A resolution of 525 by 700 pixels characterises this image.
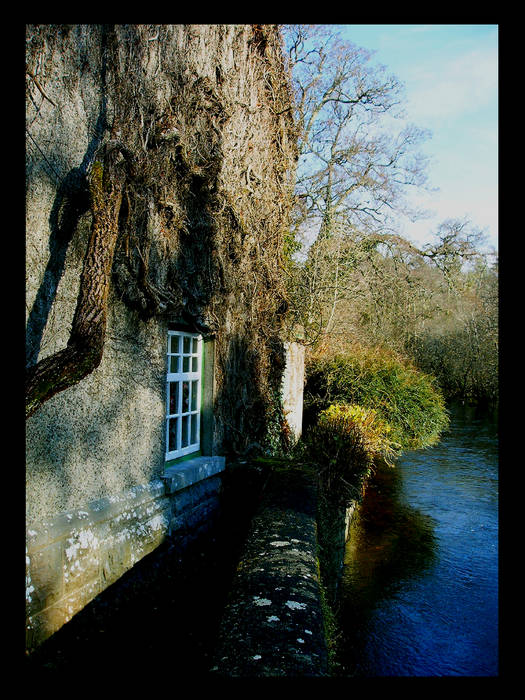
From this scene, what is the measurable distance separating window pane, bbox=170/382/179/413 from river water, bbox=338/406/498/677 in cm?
281

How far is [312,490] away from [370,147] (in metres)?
18.1

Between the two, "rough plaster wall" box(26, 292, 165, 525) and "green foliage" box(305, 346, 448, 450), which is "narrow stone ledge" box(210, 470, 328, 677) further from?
"green foliage" box(305, 346, 448, 450)

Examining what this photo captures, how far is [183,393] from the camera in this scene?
6.27m

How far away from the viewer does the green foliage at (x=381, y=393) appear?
39.8 feet

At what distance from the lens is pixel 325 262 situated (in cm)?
1441

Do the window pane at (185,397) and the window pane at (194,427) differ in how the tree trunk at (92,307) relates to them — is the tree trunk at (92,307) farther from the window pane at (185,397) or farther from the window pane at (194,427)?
the window pane at (194,427)

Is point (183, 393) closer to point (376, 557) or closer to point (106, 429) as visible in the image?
point (106, 429)

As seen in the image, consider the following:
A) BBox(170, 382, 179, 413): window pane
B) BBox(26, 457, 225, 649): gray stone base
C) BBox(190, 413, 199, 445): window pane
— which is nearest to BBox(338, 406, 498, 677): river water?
BBox(26, 457, 225, 649): gray stone base

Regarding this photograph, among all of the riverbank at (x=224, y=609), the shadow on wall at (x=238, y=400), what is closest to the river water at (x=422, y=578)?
the riverbank at (x=224, y=609)

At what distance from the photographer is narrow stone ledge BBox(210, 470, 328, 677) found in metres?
2.25

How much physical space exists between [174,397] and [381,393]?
285 inches

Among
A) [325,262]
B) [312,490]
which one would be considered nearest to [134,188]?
[312,490]

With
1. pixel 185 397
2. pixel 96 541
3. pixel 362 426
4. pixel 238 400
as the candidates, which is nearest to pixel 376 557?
pixel 362 426

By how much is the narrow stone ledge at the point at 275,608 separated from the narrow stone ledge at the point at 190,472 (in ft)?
3.49
